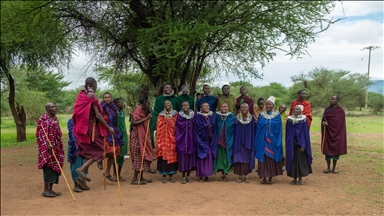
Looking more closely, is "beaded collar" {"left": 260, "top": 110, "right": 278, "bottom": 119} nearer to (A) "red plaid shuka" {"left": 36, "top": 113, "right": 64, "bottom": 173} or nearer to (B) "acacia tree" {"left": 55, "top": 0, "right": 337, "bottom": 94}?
(B) "acacia tree" {"left": 55, "top": 0, "right": 337, "bottom": 94}

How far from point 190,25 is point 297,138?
382 centimetres

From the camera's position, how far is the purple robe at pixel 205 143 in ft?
23.8

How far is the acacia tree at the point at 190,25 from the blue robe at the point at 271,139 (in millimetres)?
2570

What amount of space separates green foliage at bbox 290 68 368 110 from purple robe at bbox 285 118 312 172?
99.2 feet

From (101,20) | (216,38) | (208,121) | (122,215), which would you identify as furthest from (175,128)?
(101,20)

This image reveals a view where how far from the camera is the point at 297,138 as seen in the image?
6953 mm

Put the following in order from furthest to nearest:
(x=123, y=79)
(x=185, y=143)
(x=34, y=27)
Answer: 1. (x=123, y=79)
2. (x=34, y=27)
3. (x=185, y=143)

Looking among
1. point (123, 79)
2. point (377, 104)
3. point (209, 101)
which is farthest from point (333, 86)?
point (209, 101)

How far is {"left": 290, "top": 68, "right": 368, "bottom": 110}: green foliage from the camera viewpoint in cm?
3500

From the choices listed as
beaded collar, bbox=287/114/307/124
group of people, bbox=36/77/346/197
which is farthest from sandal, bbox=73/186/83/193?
beaded collar, bbox=287/114/307/124

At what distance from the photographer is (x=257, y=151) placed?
7.17 m

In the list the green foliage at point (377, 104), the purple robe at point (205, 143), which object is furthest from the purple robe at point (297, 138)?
the green foliage at point (377, 104)

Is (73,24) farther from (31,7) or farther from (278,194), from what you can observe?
(278,194)

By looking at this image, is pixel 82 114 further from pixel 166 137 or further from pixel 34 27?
pixel 34 27
